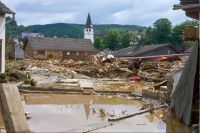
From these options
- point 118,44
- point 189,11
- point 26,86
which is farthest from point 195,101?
point 118,44

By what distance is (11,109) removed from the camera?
9.76 metres

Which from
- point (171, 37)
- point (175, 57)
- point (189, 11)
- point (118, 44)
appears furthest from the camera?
point (118, 44)

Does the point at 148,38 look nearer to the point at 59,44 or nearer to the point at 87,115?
the point at 59,44

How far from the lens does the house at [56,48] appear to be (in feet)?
272

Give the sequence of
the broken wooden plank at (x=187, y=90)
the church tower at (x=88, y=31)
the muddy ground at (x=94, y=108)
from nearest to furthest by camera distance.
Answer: the broken wooden plank at (x=187, y=90)
the muddy ground at (x=94, y=108)
the church tower at (x=88, y=31)

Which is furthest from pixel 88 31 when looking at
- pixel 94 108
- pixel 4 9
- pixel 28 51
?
pixel 94 108

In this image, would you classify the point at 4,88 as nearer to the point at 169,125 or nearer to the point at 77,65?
the point at 169,125

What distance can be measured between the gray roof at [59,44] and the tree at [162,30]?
23.1m

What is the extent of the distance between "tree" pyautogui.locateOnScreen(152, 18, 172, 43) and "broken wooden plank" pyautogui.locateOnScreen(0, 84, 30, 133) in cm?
9462

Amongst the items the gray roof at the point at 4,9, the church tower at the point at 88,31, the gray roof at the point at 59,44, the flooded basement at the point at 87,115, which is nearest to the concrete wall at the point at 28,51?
the gray roof at the point at 59,44

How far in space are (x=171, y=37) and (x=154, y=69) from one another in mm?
65494

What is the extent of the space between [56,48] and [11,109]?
75024 mm

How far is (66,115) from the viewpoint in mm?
15180

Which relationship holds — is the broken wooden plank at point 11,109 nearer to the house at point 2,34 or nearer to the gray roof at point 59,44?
the house at point 2,34
